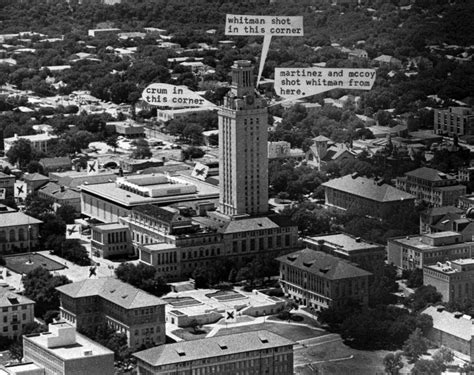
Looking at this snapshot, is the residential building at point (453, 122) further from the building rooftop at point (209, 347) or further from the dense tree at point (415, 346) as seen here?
the building rooftop at point (209, 347)

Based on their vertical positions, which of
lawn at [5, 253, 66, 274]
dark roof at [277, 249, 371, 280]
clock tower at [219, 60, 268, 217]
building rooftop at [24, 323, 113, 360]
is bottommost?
lawn at [5, 253, 66, 274]

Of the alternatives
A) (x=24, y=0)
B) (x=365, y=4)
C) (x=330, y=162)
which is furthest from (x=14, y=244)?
(x=24, y=0)

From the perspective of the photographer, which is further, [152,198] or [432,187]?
[432,187]

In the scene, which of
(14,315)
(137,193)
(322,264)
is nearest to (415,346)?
(322,264)

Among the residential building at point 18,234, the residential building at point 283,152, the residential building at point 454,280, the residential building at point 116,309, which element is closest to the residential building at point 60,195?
the residential building at point 18,234

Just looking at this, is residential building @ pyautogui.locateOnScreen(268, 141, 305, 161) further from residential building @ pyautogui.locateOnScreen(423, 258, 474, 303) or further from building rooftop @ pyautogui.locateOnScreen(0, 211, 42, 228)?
residential building @ pyautogui.locateOnScreen(423, 258, 474, 303)

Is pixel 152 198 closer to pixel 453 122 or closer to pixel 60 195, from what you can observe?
pixel 60 195

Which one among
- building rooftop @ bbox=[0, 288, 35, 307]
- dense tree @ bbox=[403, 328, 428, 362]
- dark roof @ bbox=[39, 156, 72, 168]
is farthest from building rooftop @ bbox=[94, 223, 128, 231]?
dense tree @ bbox=[403, 328, 428, 362]
